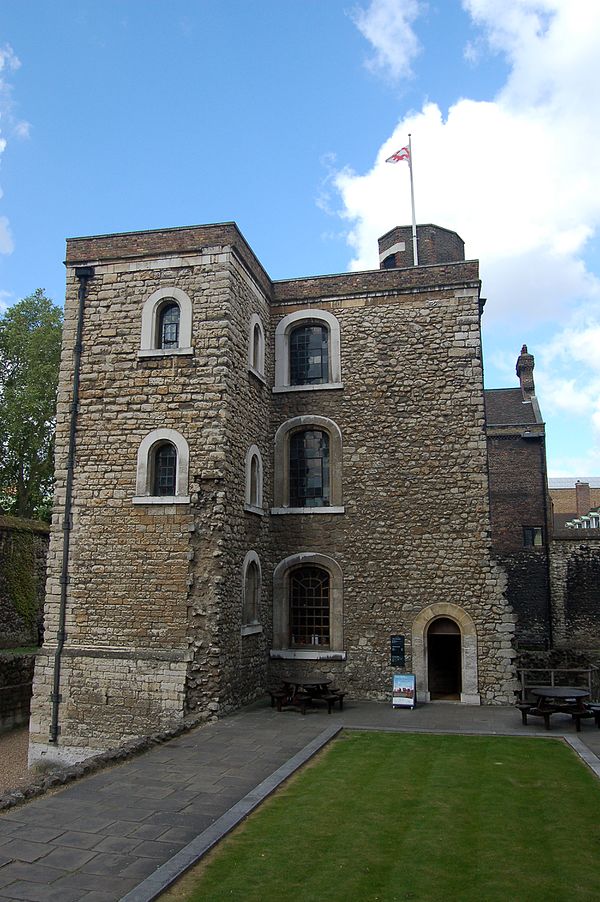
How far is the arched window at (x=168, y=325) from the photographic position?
1505 cm

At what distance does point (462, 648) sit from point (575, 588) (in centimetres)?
1323

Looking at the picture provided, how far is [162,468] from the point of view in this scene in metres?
14.6

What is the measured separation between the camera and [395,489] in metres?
16.1

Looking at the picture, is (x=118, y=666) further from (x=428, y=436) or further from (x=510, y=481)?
(x=510, y=481)

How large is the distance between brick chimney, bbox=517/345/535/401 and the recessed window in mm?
6540

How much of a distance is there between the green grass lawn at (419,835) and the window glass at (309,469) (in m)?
7.32

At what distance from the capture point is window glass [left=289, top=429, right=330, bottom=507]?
16922 mm

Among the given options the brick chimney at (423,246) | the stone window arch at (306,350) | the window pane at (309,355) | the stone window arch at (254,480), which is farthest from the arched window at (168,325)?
the brick chimney at (423,246)

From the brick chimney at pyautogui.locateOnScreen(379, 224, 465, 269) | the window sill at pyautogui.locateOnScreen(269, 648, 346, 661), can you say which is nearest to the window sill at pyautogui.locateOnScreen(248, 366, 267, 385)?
the brick chimney at pyautogui.locateOnScreen(379, 224, 465, 269)

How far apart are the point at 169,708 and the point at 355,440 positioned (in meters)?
7.27

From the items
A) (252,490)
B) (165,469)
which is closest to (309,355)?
(252,490)

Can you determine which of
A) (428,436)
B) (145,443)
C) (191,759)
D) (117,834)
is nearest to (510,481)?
(428,436)

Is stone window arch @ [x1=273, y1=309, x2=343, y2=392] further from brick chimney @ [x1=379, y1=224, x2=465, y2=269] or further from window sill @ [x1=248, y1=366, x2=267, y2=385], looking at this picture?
brick chimney @ [x1=379, y1=224, x2=465, y2=269]

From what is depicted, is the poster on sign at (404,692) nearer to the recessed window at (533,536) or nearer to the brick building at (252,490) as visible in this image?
the brick building at (252,490)
